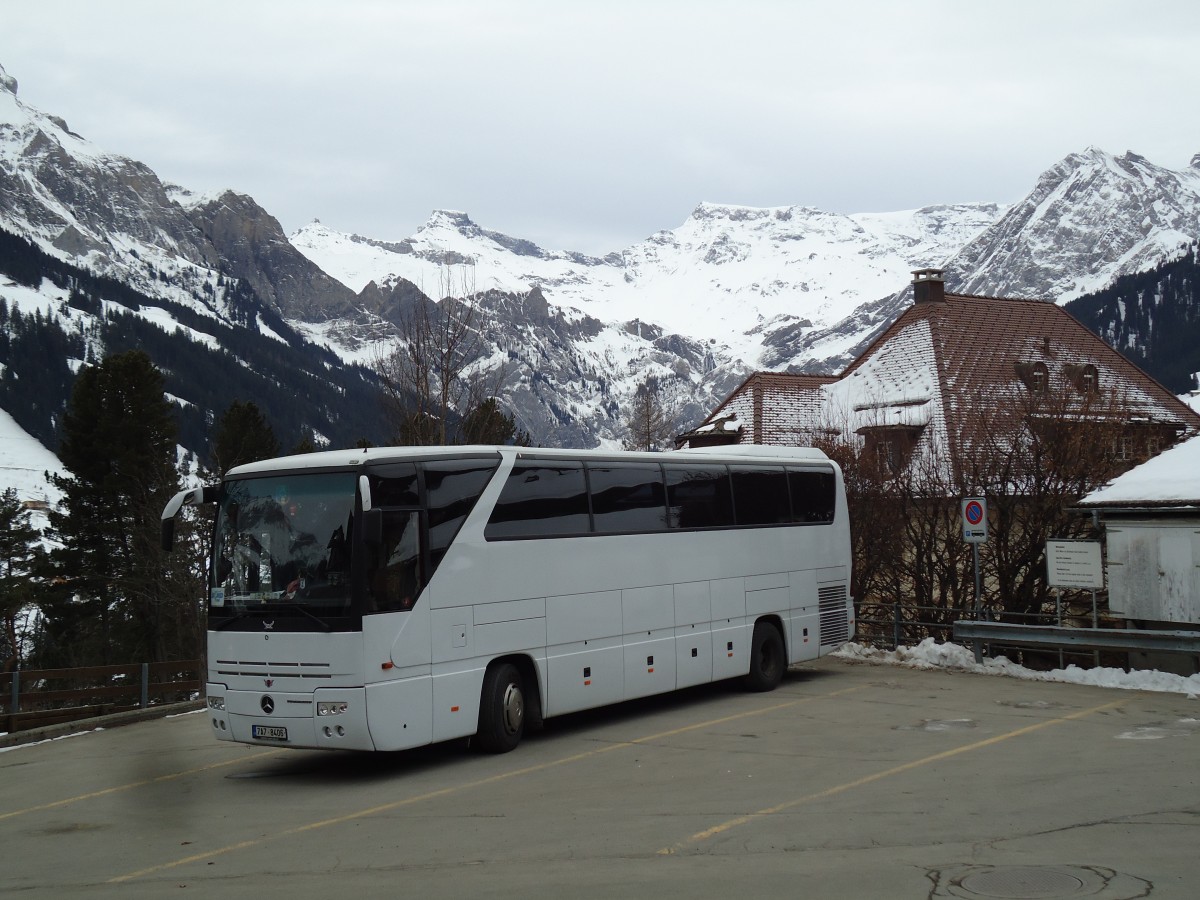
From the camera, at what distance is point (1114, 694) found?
1733 cm

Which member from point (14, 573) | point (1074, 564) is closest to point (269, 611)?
point (1074, 564)

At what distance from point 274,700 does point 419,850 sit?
373 cm

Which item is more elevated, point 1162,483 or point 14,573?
point 1162,483

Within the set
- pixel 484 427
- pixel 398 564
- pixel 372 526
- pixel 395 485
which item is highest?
pixel 484 427

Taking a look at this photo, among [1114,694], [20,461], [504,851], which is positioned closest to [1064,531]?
[1114,694]

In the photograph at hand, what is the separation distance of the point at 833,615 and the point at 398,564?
9844mm

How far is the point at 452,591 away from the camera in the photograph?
43.0 ft

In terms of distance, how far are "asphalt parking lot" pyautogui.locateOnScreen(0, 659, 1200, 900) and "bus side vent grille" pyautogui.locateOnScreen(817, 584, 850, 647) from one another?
3600 millimetres

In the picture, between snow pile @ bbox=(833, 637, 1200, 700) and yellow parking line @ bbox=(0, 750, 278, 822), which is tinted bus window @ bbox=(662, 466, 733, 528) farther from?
yellow parking line @ bbox=(0, 750, 278, 822)

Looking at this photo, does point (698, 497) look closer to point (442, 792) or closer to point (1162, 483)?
point (442, 792)

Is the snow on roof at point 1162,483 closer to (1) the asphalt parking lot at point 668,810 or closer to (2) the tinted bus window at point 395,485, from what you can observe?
(1) the asphalt parking lot at point 668,810

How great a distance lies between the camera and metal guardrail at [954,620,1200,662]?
17.5 m

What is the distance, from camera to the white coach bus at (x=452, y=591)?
1233cm

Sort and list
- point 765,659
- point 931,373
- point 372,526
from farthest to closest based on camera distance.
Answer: point 931,373 < point 765,659 < point 372,526
